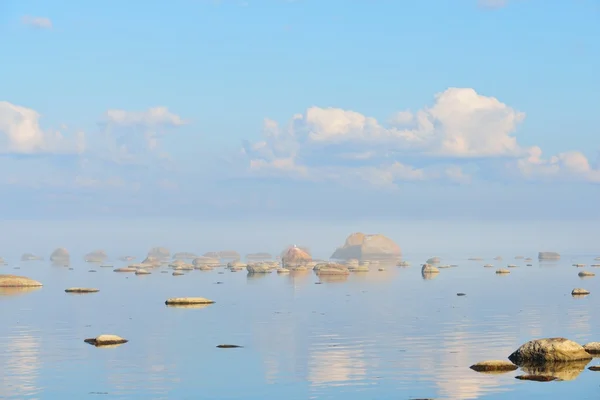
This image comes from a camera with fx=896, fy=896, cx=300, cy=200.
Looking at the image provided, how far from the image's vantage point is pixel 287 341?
6562cm

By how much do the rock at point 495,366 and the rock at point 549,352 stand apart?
74.7 inches

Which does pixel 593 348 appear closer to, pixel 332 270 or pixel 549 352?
pixel 549 352

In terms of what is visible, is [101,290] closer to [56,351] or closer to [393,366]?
[56,351]

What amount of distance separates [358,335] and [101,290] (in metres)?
74.9

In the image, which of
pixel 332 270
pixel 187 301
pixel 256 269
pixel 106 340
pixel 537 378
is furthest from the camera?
pixel 256 269

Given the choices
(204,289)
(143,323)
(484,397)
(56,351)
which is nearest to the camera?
(484,397)

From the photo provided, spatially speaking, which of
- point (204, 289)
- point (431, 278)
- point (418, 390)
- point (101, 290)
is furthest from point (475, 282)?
point (418, 390)

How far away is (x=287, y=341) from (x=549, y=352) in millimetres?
21290

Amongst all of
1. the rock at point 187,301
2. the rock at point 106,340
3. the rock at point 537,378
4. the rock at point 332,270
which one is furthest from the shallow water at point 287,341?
the rock at point 332,270

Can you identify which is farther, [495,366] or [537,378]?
[495,366]

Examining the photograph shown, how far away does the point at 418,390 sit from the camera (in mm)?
43969

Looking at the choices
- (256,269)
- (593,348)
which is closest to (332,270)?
(256,269)

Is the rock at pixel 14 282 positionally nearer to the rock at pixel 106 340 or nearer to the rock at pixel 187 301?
the rock at pixel 187 301

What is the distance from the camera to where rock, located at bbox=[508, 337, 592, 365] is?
50656 millimetres
